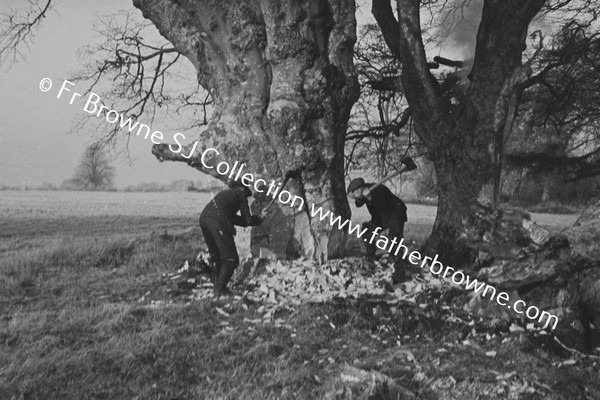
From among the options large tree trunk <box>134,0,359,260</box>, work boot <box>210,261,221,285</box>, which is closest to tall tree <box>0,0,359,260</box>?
large tree trunk <box>134,0,359,260</box>

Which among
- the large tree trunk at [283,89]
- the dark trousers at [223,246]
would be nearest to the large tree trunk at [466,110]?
the large tree trunk at [283,89]

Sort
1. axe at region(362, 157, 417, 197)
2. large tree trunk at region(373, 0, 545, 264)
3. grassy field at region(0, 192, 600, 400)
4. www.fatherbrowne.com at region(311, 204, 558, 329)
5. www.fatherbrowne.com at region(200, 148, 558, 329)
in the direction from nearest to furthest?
grassy field at region(0, 192, 600, 400)
www.fatherbrowne.com at region(311, 204, 558, 329)
axe at region(362, 157, 417, 197)
www.fatherbrowne.com at region(200, 148, 558, 329)
large tree trunk at region(373, 0, 545, 264)

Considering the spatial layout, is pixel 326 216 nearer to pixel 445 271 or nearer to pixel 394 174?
pixel 394 174

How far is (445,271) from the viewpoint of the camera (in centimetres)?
806

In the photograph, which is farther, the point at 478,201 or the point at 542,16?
the point at 542,16

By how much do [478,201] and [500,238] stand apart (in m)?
0.62

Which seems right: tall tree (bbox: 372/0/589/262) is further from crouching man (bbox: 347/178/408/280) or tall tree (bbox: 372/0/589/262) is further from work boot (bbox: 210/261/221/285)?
work boot (bbox: 210/261/221/285)

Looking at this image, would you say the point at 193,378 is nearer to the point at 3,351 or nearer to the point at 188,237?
the point at 3,351

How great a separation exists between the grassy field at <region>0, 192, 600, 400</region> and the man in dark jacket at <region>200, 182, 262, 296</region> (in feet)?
1.63

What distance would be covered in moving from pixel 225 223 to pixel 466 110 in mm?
4014

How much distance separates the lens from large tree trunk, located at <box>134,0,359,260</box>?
25.7 feet

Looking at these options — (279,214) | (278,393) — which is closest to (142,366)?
(278,393)

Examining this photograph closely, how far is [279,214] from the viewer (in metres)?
7.93

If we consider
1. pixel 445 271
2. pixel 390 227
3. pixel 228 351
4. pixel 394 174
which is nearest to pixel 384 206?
pixel 390 227
